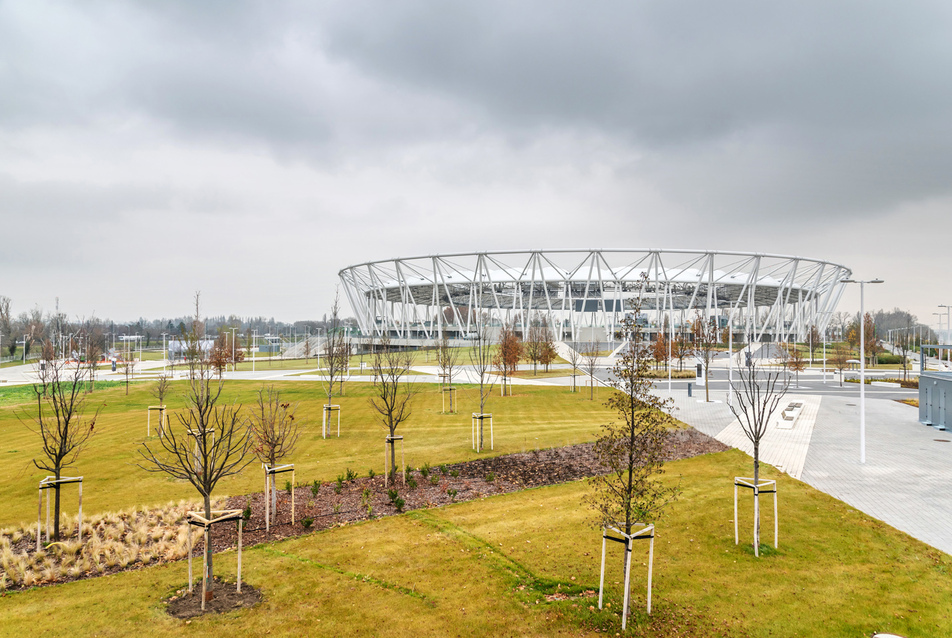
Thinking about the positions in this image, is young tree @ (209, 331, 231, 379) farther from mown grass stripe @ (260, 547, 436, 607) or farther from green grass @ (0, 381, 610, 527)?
mown grass stripe @ (260, 547, 436, 607)

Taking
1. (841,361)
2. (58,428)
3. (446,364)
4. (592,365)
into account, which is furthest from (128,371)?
(841,361)

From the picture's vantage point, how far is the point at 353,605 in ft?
21.1

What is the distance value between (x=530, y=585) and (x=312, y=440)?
11.8m

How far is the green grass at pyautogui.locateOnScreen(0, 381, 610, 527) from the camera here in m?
11.5

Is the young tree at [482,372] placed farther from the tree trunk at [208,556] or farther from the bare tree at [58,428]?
the bare tree at [58,428]

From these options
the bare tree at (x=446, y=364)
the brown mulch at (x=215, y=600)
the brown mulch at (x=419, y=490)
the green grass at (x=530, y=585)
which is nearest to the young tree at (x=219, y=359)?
the bare tree at (x=446, y=364)

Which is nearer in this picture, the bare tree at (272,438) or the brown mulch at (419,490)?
the brown mulch at (419,490)

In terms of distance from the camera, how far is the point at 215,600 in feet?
21.5

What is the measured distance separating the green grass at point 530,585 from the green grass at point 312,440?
9.89ft

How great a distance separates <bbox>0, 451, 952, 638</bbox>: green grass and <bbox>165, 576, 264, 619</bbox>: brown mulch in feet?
0.51

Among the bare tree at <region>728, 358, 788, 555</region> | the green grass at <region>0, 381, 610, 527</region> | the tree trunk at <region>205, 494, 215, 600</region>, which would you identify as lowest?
the green grass at <region>0, 381, 610, 527</region>

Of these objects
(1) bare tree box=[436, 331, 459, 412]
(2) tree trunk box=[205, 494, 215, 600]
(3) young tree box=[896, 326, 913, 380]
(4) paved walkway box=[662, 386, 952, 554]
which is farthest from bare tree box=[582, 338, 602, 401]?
(3) young tree box=[896, 326, 913, 380]

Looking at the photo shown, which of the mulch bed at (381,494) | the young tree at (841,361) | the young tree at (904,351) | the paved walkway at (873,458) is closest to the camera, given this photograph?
the mulch bed at (381,494)

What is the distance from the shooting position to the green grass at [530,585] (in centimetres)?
600
